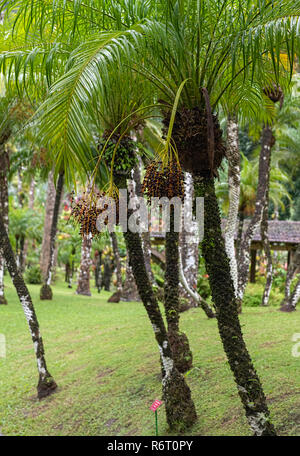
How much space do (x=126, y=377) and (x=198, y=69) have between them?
19.9ft

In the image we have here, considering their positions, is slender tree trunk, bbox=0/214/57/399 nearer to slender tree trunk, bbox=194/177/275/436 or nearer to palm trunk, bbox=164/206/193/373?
palm trunk, bbox=164/206/193/373

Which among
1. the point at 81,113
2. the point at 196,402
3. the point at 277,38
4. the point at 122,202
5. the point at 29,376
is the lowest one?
the point at 29,376

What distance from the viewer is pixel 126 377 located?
9250 millimetres

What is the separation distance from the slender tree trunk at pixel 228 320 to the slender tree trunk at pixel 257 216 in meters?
7.32

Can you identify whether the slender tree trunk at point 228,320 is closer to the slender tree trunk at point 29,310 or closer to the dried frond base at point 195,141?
the dried frond base at point 195,141

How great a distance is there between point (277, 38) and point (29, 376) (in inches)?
338

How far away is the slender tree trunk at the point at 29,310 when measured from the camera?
8930mm

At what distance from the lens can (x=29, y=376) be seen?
34.6 ft

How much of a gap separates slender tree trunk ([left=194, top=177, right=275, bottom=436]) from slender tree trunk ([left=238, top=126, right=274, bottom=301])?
7316 mm

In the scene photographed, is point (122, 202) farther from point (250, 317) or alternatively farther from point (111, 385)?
point (250, 317)

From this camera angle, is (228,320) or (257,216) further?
(257,216)

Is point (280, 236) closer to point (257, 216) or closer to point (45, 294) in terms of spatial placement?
point (257, 216)

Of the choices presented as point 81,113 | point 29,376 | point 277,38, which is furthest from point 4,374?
point 277,38

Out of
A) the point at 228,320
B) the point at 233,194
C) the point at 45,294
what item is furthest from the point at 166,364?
the point at 45,294
